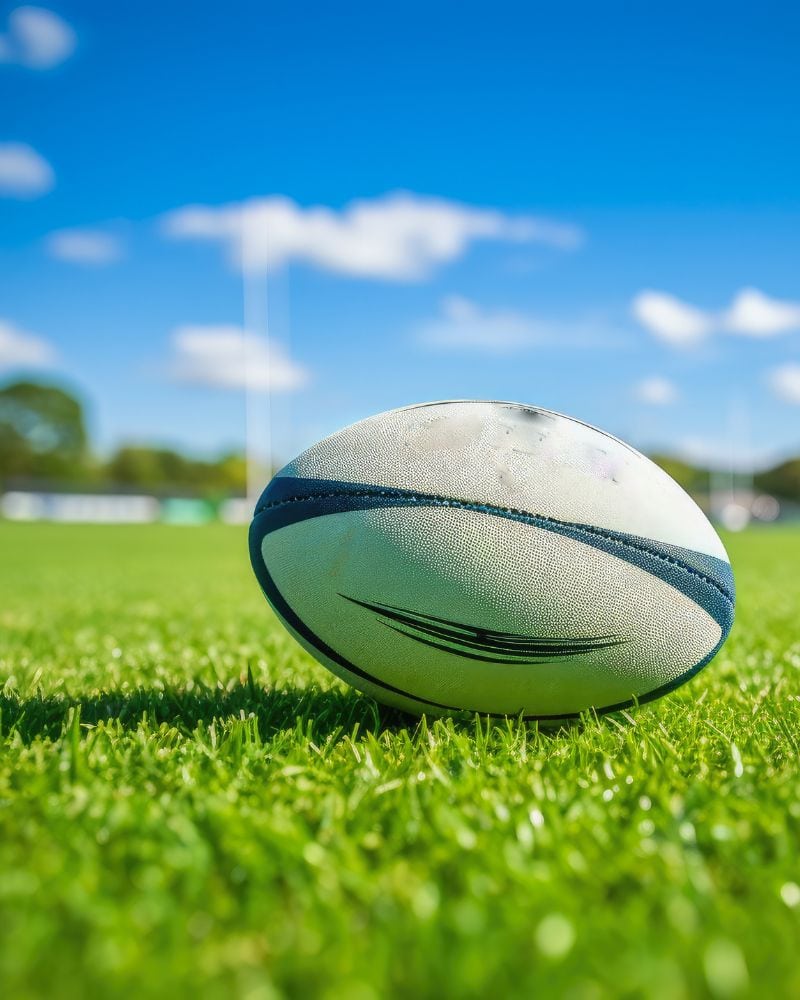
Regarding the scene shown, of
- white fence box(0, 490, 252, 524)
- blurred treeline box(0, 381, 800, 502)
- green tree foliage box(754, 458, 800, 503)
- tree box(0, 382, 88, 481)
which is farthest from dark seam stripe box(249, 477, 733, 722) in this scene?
green tree foliage box(754, 458, 800, 503)

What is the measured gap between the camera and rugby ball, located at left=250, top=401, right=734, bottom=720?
220 cm

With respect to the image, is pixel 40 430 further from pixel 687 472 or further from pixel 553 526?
pixel 553 526

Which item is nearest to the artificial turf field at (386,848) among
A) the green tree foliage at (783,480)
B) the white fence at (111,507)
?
the white fence at (111,507)

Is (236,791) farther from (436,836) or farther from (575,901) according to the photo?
(575,901)

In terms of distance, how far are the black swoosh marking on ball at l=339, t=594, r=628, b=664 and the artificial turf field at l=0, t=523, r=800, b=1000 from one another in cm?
20

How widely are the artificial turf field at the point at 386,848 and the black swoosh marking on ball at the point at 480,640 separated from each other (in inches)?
7.7

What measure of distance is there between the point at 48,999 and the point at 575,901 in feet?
2.35

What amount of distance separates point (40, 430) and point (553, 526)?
76457 mm

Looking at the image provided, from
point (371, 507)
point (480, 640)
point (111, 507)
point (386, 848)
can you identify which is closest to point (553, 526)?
point (480, 640)

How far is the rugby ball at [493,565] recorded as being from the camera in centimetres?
220

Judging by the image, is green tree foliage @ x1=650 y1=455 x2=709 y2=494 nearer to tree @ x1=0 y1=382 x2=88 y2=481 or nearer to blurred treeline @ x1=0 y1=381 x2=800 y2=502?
blurred treeline @ x1=0 y1=381 x2=800 y2=502

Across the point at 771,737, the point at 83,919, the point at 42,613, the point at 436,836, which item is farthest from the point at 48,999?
the point at 42,613

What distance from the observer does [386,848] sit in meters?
1.56

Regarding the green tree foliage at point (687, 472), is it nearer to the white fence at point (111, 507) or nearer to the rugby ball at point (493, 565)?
the white fence at point (111, 507)
